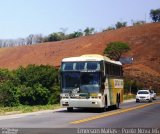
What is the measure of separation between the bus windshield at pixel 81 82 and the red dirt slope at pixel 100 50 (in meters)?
74.7

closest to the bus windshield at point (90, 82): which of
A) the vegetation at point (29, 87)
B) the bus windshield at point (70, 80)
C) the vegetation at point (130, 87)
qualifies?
the bus windshield at point (70, 80)

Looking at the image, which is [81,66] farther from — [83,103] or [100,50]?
[100,50]

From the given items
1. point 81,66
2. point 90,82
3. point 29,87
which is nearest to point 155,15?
point 29,87

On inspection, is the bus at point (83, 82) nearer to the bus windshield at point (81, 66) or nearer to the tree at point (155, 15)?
the bus windshield at point (81, 66)

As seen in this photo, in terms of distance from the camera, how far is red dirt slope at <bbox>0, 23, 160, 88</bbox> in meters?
118

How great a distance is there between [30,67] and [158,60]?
69.8 m

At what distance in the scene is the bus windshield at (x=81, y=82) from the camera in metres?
29.4

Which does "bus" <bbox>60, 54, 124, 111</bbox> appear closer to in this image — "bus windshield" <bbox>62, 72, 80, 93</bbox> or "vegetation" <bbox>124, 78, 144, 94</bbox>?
"bus windshield" <bbox>62, 72, 80, 93</bbox>

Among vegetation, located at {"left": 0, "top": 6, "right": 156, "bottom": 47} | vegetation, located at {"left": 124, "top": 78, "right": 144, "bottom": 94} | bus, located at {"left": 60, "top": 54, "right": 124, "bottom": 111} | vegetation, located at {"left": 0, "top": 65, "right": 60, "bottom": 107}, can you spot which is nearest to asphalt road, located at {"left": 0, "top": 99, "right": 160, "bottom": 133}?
bus, located at {"left": 60, "top": 54, "right": 124, "bottom": 111}

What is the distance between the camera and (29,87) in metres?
51.3

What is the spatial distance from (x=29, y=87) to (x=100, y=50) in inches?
3273

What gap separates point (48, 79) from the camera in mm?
53312

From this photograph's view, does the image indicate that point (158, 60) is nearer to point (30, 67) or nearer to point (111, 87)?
point (30, 67)

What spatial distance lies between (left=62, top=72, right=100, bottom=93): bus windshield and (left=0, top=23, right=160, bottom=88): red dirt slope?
74.7 m
